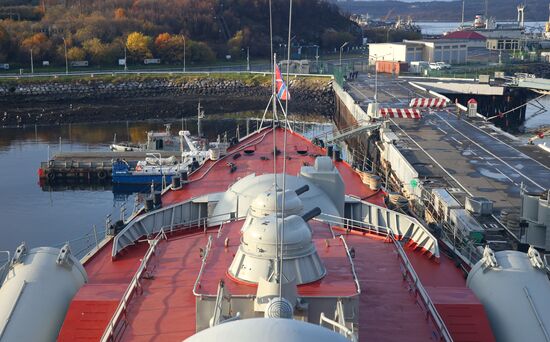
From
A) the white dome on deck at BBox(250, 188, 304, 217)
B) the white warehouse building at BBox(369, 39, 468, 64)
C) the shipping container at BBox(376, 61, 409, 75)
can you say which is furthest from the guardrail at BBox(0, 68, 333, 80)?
the white dome on deck at BBox(250, 188, 304, 217)

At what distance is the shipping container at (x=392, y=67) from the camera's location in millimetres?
101625

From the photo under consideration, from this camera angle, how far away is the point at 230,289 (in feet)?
51.3

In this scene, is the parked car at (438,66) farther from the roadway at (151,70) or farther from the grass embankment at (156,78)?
the roadway at (151,70)

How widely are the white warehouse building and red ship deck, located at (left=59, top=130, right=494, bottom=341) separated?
3625 inches

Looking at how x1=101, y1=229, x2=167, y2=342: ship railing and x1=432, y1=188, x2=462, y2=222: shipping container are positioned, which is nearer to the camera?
x1=101, y1=229, x2=167, y2=342: ship railing

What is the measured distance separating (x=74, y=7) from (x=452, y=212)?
5540 inches

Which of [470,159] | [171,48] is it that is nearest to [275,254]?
[470,159]

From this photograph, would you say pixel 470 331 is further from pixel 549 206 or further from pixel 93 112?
pixel 93 112

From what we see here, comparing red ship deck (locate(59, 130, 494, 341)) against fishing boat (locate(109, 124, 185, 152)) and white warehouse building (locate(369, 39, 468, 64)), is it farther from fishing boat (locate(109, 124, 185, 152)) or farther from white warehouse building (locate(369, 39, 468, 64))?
white warehouse building (locate(369, 39, 468, 64))

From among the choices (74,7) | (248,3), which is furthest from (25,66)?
(248,3)

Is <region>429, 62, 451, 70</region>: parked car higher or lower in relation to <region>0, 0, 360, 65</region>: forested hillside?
lower

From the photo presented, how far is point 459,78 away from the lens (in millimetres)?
92062

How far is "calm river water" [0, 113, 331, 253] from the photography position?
43781mm

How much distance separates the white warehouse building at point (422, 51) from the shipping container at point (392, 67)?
15.7ft
